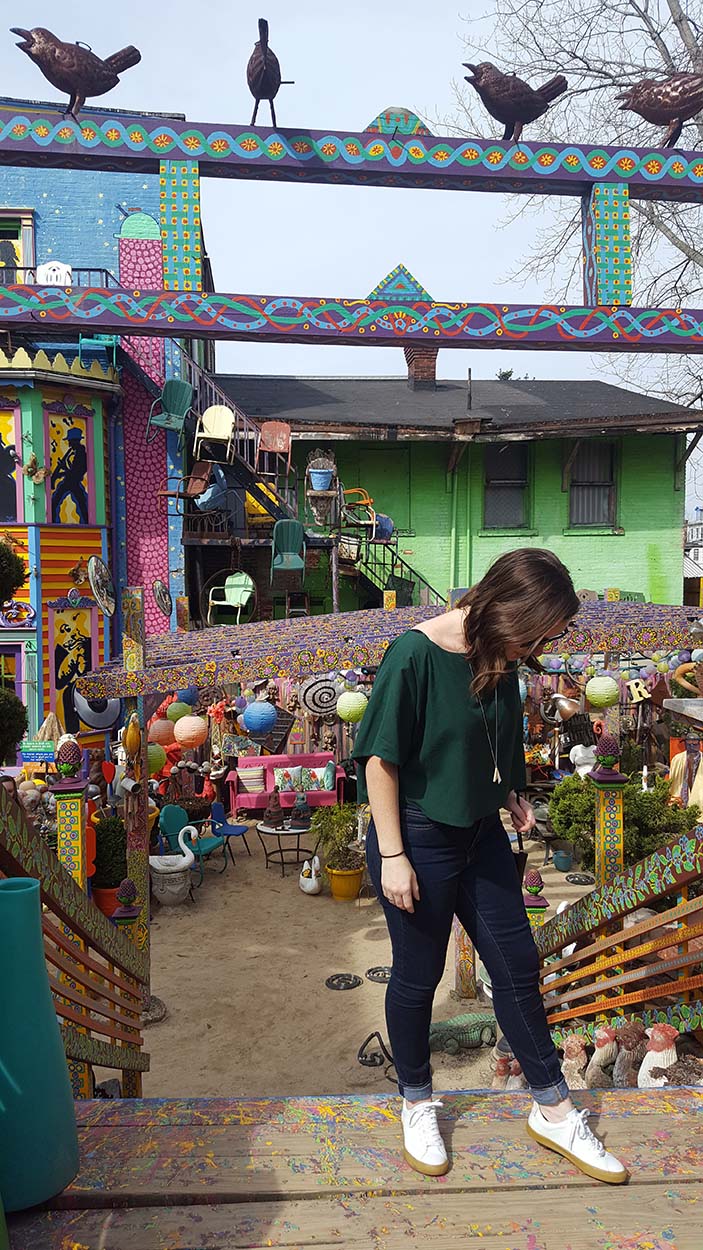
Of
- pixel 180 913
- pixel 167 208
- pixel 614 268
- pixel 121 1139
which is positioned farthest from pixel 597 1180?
pixel 180 913

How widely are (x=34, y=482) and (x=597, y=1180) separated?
12263mm

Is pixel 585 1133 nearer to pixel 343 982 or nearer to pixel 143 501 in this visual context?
pixel 343 982

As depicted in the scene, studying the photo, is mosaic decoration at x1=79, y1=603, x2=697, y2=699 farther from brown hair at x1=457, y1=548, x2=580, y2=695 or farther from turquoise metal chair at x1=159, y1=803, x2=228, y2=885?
brown hair at x1=457, y1=548, x2=580, y2=695

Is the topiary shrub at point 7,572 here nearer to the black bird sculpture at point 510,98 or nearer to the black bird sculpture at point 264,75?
the black bird sculpture at point 264,75

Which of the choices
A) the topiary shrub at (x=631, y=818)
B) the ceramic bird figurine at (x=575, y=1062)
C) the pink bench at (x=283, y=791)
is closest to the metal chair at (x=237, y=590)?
the pink bench at (x=283, y=791)

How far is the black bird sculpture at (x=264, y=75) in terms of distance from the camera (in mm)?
3619

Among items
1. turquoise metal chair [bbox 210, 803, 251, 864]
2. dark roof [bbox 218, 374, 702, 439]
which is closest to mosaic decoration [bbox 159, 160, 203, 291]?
turquoise metal chair [bbox 210, 803, 251, 864]

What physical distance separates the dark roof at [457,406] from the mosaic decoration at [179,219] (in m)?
12.5

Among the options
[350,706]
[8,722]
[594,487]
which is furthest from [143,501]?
[8,722]

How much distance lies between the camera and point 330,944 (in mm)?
7922

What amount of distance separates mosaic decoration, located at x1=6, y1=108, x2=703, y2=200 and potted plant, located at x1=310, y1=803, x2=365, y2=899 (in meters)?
6.85

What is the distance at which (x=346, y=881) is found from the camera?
8914 mm

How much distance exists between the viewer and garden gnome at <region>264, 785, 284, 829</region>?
33.0 feet

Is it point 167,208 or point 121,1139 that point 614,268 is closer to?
point 167,208
